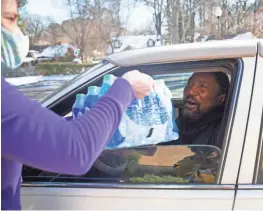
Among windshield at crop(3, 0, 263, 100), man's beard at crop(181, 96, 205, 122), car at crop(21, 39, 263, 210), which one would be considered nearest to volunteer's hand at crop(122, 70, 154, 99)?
car at crop(21, 39, 263, 210)

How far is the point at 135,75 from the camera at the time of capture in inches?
41.2

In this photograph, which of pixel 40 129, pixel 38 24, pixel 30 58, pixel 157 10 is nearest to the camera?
pixel 40 129

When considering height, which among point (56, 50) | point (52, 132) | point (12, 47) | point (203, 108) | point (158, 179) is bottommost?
point (56, 50)

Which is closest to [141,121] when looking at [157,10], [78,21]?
[78,21]

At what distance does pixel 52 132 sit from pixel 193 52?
2.89 feet

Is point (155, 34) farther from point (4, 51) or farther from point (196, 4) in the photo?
point (4, 51)

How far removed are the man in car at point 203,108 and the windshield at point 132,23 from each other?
585 cm

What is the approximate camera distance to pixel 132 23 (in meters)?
9.88

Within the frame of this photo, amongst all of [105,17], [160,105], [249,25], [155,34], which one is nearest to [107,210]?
[160,105]

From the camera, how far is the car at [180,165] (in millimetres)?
1395

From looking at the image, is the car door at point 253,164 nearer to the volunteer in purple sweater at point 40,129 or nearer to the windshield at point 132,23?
the volunteer in purple sweater at point 40,129

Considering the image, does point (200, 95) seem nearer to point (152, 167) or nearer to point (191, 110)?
point (191, 110)

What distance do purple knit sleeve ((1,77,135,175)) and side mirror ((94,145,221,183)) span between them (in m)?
0.64

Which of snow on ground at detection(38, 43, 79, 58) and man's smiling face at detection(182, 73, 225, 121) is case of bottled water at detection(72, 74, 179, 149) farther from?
snow on ground at detection(38, 43, 79, 58)
